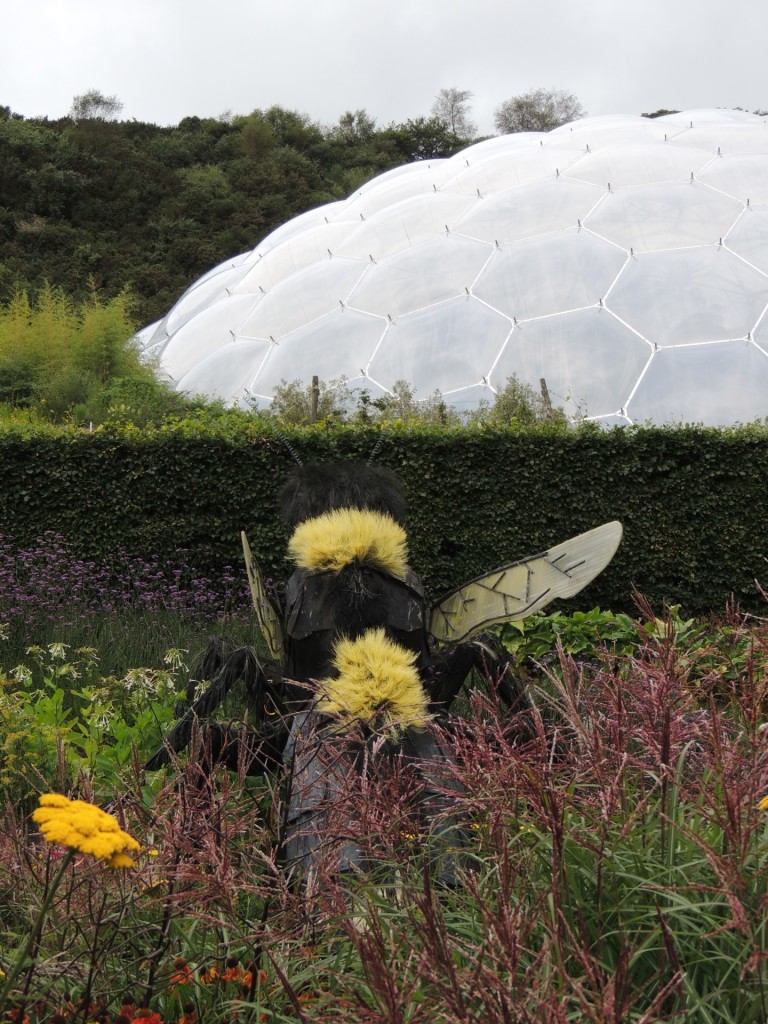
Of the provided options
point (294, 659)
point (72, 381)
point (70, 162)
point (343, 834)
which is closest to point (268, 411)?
point (72, 381)

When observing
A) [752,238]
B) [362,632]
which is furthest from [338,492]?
[752,238]

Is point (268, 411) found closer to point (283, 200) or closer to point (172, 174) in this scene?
point (283, 200)

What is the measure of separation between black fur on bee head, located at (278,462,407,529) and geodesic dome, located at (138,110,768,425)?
7.83 meters

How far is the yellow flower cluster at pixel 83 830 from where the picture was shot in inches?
47.4

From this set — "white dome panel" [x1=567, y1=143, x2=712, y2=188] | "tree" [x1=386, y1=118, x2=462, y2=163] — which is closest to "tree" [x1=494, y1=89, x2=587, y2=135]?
"tree" [x1=386, y1=118, x2=462, y2=163]

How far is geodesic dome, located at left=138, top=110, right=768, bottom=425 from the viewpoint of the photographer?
11.9m

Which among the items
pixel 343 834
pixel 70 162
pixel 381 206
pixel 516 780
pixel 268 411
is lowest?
pixel 268 411

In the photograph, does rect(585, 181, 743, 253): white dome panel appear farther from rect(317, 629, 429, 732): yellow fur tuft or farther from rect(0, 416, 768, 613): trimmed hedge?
rect(317, 629, 429, 732): yellow fur tuft

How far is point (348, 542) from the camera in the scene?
279cm

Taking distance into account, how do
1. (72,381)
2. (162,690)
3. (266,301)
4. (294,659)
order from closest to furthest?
(294,659) < (162,690) < (72,381) < (266,301)

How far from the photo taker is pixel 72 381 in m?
13.2

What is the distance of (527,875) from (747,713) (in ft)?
1.79

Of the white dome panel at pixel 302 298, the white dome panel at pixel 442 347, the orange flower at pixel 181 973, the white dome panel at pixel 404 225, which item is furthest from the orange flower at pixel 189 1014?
the white dome panel at pixel 404 225

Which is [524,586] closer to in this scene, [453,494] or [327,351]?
[453,494]
